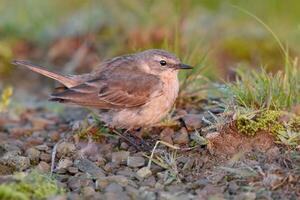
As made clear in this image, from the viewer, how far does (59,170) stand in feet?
18.3

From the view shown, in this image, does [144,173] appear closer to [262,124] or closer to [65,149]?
[65,149]

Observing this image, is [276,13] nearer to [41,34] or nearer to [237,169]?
[41,34]

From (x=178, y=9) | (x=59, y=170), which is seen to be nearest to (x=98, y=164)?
(x=59, y=170)

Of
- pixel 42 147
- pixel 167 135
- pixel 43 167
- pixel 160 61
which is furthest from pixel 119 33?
pixel 43 167

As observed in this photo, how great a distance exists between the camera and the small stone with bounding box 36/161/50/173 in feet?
18.2

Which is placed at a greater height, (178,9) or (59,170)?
(178,9)

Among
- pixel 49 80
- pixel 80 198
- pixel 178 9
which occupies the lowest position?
pixel 49 80

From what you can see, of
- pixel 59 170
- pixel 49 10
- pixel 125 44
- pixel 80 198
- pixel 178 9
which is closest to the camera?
pixel 80 198

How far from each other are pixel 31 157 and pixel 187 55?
2224mm

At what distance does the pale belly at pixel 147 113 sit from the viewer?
627 cm

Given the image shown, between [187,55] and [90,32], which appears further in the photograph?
[90,32]

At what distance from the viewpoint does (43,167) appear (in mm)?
5641

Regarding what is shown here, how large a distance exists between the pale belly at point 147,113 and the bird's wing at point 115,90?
66 mm

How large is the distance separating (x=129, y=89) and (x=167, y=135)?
1.85 ft
